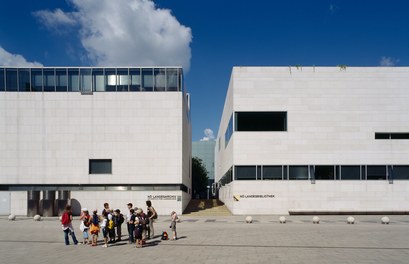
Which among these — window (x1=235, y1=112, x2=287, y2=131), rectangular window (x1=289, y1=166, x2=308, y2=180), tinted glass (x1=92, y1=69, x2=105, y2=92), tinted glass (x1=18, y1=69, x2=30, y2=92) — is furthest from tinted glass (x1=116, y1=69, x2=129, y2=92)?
rectangular window (x1=289, y1=166, x2=308, y2=180)

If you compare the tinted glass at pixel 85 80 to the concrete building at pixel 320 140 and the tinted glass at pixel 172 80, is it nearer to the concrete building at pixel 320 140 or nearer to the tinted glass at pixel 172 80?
the tinted glass at pixel 172 80

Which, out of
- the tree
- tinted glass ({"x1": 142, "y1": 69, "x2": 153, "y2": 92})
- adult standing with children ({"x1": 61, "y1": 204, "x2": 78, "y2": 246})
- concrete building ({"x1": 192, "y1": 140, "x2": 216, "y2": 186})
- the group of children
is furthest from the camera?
concrete building ({"x1": 192, "y1": 140, "x2": 216, "y2": 186})

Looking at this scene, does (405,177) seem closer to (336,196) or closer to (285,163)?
(336,196)

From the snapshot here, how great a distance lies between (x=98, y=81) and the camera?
130 feet

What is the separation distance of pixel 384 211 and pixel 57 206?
3148 cm

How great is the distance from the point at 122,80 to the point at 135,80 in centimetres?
135

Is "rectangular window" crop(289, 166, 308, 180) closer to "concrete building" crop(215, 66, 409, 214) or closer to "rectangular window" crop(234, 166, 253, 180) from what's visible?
"concrete building" crop(215, 66, 409, 214)

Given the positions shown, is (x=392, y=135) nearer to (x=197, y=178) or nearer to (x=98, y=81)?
(x=98, y=81)

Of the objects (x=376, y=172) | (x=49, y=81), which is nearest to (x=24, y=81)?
(x=49, y=81)

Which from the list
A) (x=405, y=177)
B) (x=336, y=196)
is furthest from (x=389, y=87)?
(x=336, y=196)

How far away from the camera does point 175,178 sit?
3862 centimetres

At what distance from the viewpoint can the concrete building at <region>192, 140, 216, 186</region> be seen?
139750 mm

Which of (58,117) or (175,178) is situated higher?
(58,117)

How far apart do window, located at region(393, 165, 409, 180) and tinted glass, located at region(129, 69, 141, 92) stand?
27.0m
